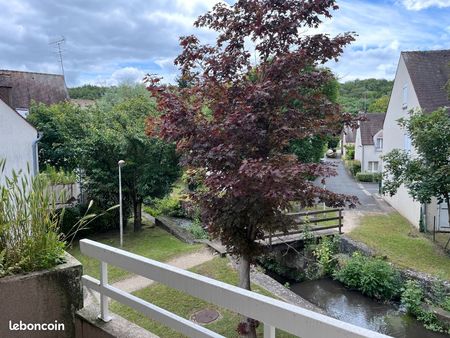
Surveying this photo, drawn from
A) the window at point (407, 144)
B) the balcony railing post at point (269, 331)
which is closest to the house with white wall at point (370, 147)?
the window at point (407, 144)

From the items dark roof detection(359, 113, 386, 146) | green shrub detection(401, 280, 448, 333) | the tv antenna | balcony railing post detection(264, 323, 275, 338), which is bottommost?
green shrub detection(401, 280, 448, 333)

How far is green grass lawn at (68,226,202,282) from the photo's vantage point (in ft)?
31.8

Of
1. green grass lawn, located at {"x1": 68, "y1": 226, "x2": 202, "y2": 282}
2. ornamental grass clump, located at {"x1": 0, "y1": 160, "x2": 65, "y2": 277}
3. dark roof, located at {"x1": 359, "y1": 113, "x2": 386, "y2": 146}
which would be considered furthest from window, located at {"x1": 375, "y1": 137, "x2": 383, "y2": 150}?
ornamental grass clump, located at {"x1": 0, "y1": 160, "x2": 65, "y2": 277}

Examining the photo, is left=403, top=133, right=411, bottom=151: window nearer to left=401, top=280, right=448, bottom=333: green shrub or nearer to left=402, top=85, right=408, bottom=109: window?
left=402, top=85, right=408, bottom=109: window

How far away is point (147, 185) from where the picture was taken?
37.9 ft

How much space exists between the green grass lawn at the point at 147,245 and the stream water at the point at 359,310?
368cm

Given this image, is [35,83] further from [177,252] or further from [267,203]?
[267,203]

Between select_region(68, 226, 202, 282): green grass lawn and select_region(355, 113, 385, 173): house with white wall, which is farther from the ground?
select_region(355, 113, 385, 173): house with white wall

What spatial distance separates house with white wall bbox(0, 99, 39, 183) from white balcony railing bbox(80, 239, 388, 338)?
342 inches

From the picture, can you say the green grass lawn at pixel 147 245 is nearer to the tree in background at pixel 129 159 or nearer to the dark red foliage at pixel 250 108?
the tree in background at pixel 129 159

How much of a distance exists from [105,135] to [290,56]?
7916mm

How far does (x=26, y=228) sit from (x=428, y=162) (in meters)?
11.2

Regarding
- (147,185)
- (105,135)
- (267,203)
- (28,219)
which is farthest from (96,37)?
(28,219)

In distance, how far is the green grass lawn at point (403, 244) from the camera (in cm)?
Answer: 1017
